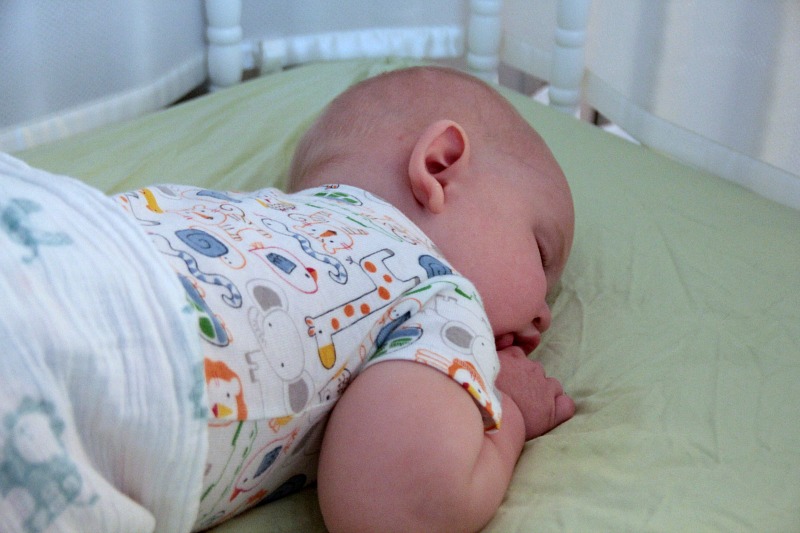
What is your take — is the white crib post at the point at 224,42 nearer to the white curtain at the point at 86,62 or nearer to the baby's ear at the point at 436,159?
the white curtain at the point at 86,62

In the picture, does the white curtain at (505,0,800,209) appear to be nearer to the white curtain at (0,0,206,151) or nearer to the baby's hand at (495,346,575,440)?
the baby's hand at (495,346,575,440)

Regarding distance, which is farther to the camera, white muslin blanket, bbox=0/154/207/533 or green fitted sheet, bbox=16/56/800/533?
green fitted sheet, bbox=16/56/800/533

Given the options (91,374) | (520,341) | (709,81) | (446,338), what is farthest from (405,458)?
(709,81)

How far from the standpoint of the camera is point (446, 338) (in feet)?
2.58

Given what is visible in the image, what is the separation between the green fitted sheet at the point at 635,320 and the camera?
0.77m

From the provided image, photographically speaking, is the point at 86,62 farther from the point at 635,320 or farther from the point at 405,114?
the point at 635,320

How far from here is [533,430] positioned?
0.91m

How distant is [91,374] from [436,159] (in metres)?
0.52

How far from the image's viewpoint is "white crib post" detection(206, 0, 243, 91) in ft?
5.71

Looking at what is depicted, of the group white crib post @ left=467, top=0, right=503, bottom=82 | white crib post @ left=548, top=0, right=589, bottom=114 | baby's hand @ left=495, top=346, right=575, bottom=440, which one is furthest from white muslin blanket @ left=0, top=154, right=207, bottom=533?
white crib post @ left=467, top=0, right=503, bottom=82

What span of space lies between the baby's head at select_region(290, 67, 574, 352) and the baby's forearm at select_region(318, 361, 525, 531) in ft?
0.75

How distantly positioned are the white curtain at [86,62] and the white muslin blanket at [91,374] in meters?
0.90

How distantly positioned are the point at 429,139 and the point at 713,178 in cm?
56

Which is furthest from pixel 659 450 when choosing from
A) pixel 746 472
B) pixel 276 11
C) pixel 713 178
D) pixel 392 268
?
pixel 276 11
